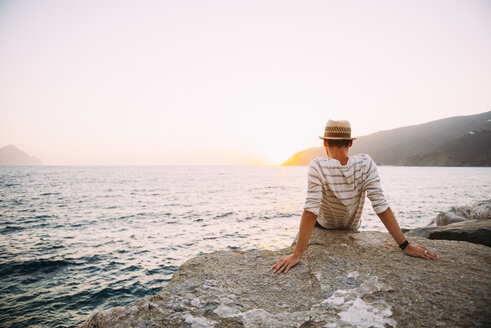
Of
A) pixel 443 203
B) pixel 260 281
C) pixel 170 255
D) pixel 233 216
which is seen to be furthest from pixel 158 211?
pixel 443 203

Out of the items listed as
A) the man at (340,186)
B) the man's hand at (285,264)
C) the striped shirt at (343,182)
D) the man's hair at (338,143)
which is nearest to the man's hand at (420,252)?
the man at (340,186)

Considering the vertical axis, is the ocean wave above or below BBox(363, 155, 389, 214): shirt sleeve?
below

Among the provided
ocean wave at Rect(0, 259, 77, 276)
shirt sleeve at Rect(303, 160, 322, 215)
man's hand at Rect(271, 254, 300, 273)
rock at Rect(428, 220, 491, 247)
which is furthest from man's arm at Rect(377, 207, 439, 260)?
ocean wave at Rect(0, 259, 77, 276)

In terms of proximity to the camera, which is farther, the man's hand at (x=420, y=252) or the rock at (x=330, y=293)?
the man's hand at (x=420, y=252)

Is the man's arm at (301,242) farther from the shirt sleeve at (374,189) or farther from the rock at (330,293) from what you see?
the shirt sleeve at (374,189)

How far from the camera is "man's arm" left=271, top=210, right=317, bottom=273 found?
3.28m

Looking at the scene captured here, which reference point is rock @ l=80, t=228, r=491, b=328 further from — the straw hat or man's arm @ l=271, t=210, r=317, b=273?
the straw hat

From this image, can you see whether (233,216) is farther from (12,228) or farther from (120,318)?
(120,318)

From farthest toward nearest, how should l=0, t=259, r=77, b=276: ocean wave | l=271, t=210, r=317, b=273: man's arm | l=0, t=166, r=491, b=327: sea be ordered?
l=0, t=259, r=77, b=276: ocean wave, l=0, t=166, r=491, b=327: sea, l=271, t=210, r=317, b=273: man's arm

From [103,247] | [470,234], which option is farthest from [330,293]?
[103,247]

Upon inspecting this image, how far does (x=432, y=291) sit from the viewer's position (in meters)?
2.58

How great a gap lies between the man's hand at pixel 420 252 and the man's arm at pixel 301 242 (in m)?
1.50

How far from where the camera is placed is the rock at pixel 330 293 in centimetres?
229

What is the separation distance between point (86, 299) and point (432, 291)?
9103mm
